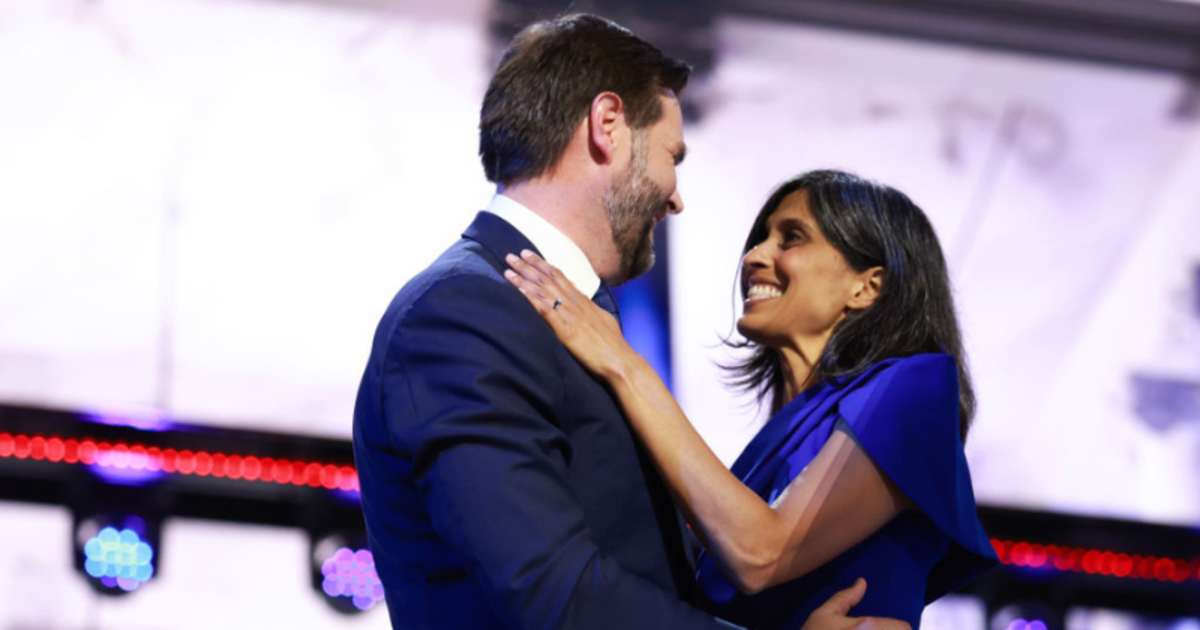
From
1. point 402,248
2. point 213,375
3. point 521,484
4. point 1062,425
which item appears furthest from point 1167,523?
point 521,484

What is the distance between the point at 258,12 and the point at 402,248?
0.68m

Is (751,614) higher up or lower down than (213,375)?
higher up

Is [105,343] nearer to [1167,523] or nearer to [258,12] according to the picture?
[258,12]

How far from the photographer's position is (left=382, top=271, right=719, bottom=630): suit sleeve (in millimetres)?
1748

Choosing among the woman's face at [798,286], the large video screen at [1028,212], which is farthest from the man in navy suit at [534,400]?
the large video screen at [1028,212]

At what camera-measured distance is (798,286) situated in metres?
2.58

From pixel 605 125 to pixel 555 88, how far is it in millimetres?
75

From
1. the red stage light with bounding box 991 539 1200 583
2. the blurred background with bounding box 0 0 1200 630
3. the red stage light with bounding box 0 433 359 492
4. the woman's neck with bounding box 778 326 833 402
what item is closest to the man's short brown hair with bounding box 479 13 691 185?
the woman's neck with bounding box 778 326 833 402

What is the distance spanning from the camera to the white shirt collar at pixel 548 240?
6.82 feet

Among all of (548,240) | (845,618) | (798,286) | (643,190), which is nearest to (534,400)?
(548,240)

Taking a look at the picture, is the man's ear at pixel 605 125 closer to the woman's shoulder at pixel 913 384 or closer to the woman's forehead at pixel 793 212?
the woman's shoulder at pixel 913 384

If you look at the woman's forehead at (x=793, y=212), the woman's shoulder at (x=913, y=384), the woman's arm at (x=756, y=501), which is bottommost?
the woman's arm at (x=756, y=501)

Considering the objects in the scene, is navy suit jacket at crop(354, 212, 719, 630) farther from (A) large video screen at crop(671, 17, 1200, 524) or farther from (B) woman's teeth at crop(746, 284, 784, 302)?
(A) large video screen at crop(671, 17, 1200, 524)

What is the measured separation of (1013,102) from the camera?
185 inches
